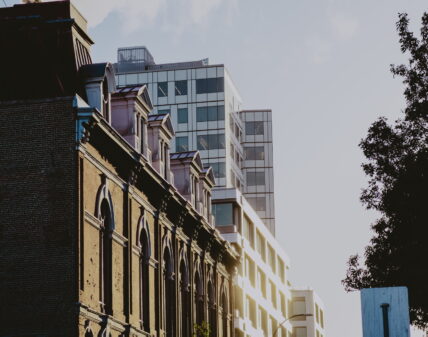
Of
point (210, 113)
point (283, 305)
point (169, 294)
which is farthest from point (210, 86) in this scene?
point (169, 294)

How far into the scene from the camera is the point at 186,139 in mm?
109438

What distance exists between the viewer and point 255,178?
120000 millimetres

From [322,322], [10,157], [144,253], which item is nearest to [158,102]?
[322,322]

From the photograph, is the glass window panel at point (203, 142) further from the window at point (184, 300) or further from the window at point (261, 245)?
the window at point (184, 300)

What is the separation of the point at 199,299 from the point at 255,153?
73080 mm

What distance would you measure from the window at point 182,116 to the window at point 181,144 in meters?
1.82

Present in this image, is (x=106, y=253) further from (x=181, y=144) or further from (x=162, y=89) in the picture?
(x=162, y=89)

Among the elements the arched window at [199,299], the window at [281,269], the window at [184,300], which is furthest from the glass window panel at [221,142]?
the window at [184,300]

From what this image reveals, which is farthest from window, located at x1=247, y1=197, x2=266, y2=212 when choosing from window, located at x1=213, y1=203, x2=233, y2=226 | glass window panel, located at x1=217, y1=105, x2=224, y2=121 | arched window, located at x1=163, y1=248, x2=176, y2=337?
arched window, located at x1=163, y1=248, x2=176, y2=337

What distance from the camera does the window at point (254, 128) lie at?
120188 mm

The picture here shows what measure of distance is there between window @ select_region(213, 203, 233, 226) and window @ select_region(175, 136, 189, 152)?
112 ft

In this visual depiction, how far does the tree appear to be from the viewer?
32.3m

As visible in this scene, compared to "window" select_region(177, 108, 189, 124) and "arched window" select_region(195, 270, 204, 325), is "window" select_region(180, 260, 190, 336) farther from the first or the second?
"window" select_region(177, 108, 189, 124)

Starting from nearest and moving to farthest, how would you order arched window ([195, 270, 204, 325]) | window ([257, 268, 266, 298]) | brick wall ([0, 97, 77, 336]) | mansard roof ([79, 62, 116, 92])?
brick wall ([0, 97, 77, 336])
mansard roof ([79, 62, 116, 92])
arched window ([195, 270, 204, 325])
window ([257, 268, 266, 298])
